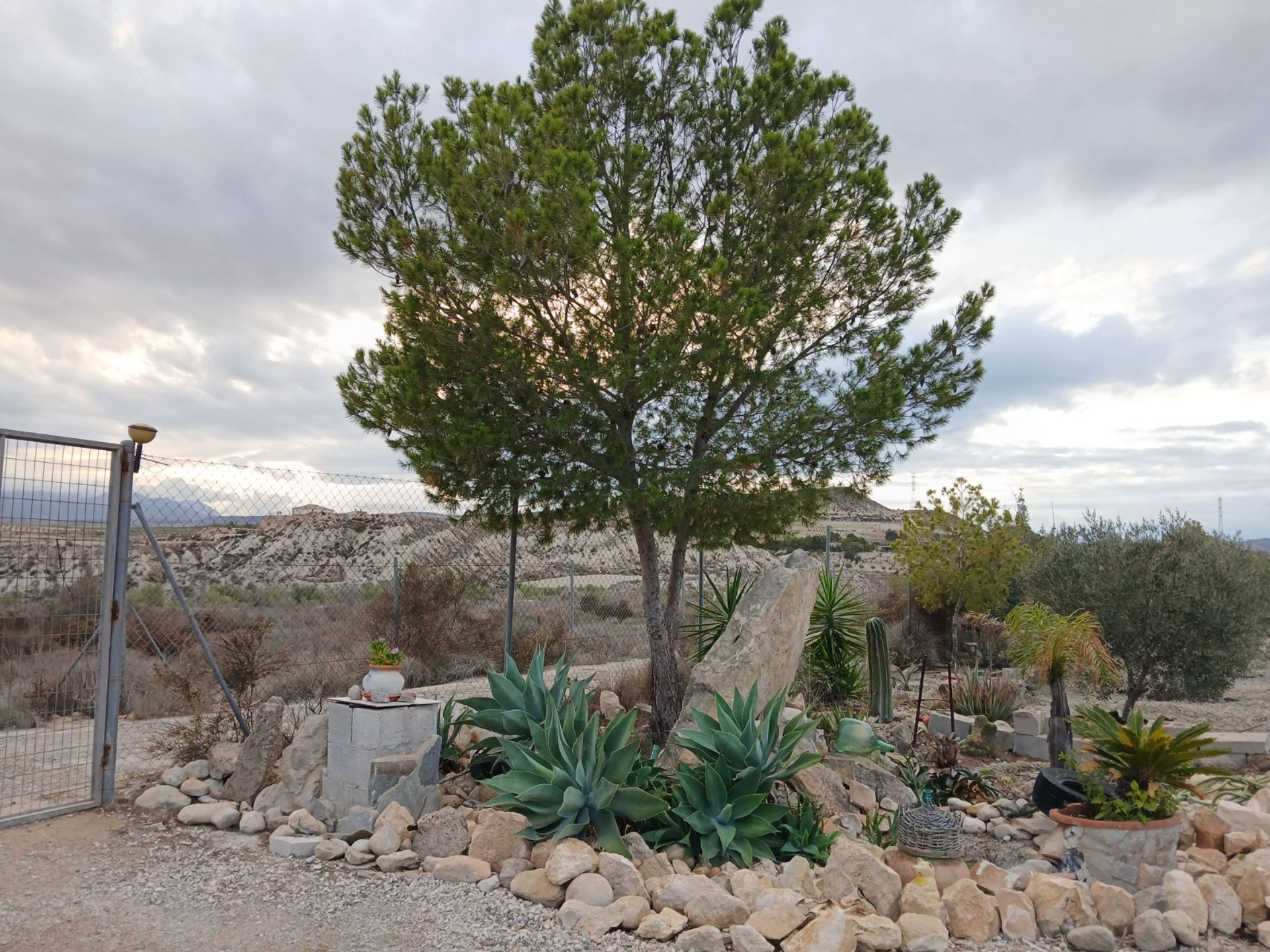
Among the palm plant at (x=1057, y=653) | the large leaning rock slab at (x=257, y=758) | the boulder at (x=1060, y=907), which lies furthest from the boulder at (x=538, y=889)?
the palm plant at (x=1057, y=653)

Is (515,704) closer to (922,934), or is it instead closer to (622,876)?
(622,876)

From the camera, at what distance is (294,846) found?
18.7 ft

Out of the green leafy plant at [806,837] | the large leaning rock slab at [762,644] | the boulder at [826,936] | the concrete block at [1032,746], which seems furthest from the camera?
the concrete block at [1032,746]

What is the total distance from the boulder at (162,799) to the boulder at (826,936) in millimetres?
4505

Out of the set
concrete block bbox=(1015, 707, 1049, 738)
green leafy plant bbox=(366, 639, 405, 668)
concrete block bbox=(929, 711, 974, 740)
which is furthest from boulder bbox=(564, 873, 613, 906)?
concrete block bbox=(1015, 707, 1049, 738)

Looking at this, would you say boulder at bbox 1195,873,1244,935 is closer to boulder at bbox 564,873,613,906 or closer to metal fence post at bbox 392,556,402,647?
boulder at bbox 564,873,613,906

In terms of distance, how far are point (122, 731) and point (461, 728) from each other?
3716 mm

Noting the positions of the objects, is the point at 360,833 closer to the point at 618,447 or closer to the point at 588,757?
the point at 588,757

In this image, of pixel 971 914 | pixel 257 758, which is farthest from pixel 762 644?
pixel 257 758

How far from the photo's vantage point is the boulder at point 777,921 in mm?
4492

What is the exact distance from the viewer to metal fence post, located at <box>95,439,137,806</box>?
6570 mm

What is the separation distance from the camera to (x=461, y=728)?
7.90 meters

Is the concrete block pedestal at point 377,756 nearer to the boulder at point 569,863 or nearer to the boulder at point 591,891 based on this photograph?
the boulder at point 569,863

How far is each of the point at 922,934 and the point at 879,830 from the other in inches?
81.0
